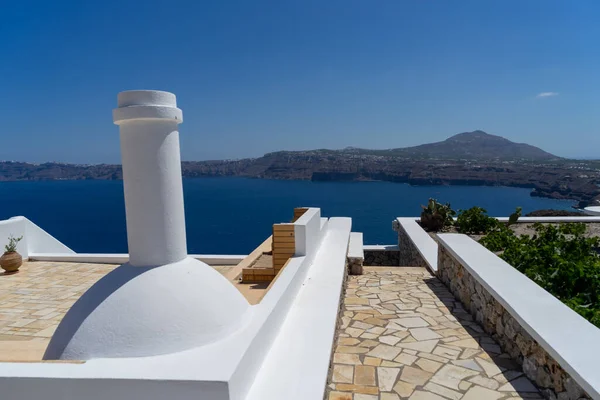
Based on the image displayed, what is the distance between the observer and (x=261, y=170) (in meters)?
116

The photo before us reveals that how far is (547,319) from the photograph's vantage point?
9.82ft

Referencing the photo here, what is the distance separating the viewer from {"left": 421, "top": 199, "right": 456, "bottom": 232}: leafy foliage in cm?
953

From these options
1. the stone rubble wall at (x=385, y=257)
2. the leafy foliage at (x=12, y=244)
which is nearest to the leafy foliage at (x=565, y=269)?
the stone rubble wall at (x=385, y=257)

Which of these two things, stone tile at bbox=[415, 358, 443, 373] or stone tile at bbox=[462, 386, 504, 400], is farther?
stone tile at bbox=[415, 358, 443, 373]

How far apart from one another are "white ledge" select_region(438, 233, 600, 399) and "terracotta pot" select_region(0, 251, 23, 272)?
Answer: 8.41 m

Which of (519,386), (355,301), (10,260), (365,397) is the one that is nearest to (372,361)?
(365,397)

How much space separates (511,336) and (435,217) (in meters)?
6.29

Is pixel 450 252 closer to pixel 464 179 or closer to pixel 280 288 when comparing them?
pixel 280 288

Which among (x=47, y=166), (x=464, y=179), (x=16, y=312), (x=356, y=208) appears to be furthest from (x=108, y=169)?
(x=16, y=312)

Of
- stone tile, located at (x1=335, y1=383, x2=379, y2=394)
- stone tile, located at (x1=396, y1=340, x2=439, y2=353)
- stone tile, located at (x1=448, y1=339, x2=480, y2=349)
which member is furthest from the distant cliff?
stone tile, located at (x1=335, y1=383, x2=379, y2=394)

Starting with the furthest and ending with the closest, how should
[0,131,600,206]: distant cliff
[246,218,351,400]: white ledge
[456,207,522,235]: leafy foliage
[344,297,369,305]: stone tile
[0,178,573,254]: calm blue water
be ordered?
[0,131,600,206]: distant cliff → [0,178,573,254]: calm blue water → [456,207,522,235]: leafy foliage → [344,297,369,305]: stone tile → [246,218,351,400]: white ledge

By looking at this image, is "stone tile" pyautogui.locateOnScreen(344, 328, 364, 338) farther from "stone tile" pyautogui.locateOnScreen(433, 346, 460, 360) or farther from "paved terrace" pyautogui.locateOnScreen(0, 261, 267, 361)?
"paved terrace" pyautogui.locateOnScreen(0, 261, 267, 361)

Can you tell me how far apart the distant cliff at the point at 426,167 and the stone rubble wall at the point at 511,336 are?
92.3 ft

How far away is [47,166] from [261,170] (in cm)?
9091
